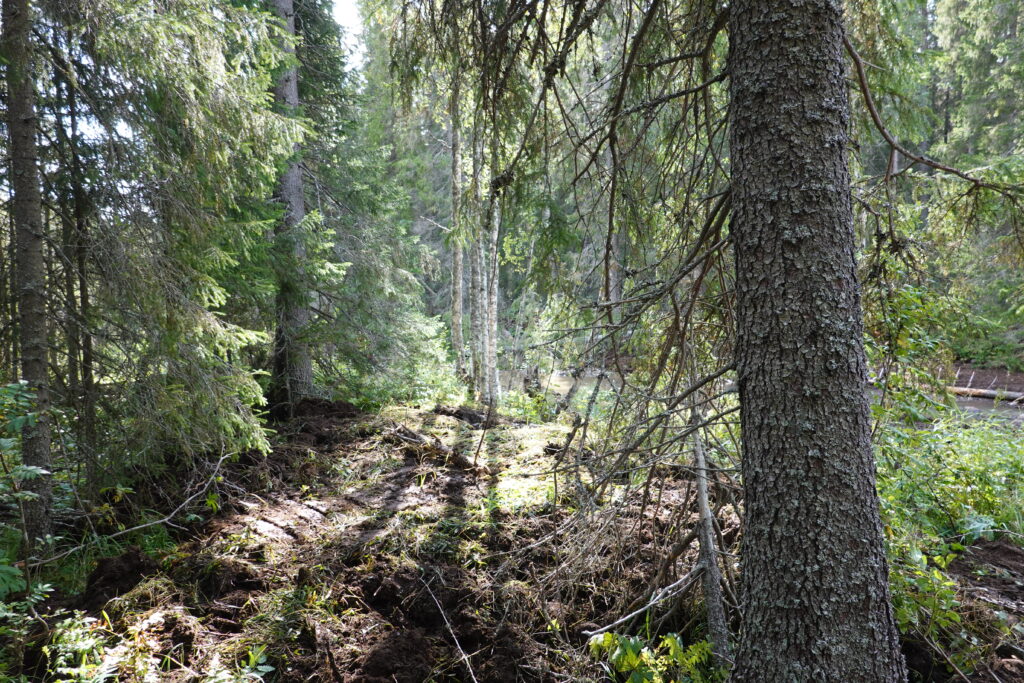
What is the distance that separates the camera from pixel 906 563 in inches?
114

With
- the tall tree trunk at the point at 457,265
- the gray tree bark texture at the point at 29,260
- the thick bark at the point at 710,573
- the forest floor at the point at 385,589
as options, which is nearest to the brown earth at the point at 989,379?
the tall tree trunk at the point at 457,265

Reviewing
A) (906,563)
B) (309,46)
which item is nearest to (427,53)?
(906,563)

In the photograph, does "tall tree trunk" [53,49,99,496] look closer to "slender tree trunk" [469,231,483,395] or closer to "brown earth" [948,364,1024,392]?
"slender tree trunk" [469,231,483,395]

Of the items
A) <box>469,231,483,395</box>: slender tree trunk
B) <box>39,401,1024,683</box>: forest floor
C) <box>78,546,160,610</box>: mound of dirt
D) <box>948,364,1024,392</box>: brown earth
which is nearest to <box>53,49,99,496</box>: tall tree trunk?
<box>78,546,160,610</box>: mound of dirt

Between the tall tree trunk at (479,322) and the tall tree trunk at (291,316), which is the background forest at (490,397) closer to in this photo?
the tall tree trunk at (291,316)

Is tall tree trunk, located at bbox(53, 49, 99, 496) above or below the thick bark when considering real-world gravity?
above

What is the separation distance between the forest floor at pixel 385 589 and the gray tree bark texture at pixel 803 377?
1117 millimetres

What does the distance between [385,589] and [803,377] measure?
9.41 ft

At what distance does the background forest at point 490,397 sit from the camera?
9.53ft

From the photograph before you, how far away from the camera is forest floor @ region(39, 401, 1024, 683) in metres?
3.00

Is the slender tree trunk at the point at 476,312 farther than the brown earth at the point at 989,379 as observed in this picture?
No

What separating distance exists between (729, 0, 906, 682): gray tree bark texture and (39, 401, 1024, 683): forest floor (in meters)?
1.12

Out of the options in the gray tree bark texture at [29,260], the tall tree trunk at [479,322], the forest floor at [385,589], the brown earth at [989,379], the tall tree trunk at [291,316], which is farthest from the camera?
the brown earth at [989,379]

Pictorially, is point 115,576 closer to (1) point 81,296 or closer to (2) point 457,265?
(1) point 81,296
